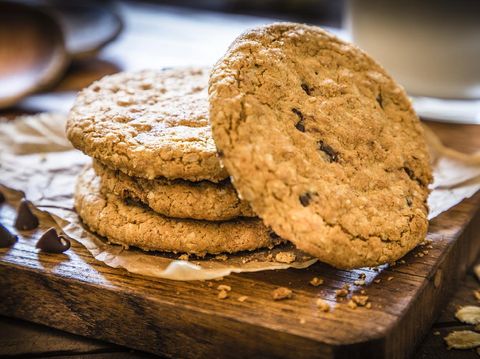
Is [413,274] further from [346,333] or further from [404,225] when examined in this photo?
[346,333]

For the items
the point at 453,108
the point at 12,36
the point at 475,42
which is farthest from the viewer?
the point at 12,36

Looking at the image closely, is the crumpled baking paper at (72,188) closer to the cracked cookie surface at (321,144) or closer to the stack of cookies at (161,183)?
the stack of cookies at (161,183)

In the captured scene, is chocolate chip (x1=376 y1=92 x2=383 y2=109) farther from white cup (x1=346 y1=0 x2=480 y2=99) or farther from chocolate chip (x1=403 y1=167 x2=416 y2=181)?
white cup (x1=346 y1=0 x2=480 y2=99)

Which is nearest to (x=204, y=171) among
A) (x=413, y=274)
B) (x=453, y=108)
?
(x=413, y=274)

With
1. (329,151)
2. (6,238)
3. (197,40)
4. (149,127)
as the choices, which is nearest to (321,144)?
(329,151)

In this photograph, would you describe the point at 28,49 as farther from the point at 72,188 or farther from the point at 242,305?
the point at 242,305

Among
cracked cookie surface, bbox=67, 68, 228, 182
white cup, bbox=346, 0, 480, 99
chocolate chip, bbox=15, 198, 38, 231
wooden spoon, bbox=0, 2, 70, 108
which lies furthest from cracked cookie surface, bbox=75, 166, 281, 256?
wooden spoon, bbox=0, 2, 70, 108
